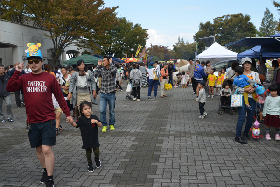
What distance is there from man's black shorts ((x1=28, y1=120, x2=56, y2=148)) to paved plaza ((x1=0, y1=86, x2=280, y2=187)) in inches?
26.9

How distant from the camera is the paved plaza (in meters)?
4.21

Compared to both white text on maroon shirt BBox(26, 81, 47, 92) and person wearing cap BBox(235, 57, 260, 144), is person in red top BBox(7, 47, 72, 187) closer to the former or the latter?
white text on maroon shirt BBox(26, 81, 47, 92)

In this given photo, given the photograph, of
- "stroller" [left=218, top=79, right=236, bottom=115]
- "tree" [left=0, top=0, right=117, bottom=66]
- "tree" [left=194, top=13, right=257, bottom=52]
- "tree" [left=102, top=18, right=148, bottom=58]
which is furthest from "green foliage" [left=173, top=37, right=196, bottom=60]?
"stroller" [left=218, top=79, right=236, bottom=115]

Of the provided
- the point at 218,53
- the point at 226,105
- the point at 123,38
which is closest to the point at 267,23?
the point at 123,38

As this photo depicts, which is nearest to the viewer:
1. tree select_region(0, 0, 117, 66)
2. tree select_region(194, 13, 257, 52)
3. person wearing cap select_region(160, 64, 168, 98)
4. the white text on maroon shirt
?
the white text on maroon shirt

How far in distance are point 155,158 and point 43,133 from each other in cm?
216

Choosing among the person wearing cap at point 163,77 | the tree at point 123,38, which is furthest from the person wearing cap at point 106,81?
the tree at point 123,38

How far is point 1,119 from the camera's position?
378 inches

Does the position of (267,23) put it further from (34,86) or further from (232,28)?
(34,86)

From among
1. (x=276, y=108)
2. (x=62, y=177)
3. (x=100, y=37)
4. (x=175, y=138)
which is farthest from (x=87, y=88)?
(x=100, y=37)

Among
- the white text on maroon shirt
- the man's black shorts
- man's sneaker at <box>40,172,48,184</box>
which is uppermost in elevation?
the white text on maroon shirt

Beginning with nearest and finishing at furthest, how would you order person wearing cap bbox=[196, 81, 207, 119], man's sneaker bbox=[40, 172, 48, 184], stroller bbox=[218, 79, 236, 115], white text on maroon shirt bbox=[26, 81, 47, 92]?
white text on maroon shirt bbox=[26, 81, 47, 92] → man's sneaker bbox=[40, 172, 48, 184] → person wearing cap bbox=[196, 81, 207, 119] → stroller bbox=[218, 79, 236, 115]

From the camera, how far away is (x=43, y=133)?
3973 mm

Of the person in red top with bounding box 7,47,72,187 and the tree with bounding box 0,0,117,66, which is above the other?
the tree with bounding box 0,0,117,66
